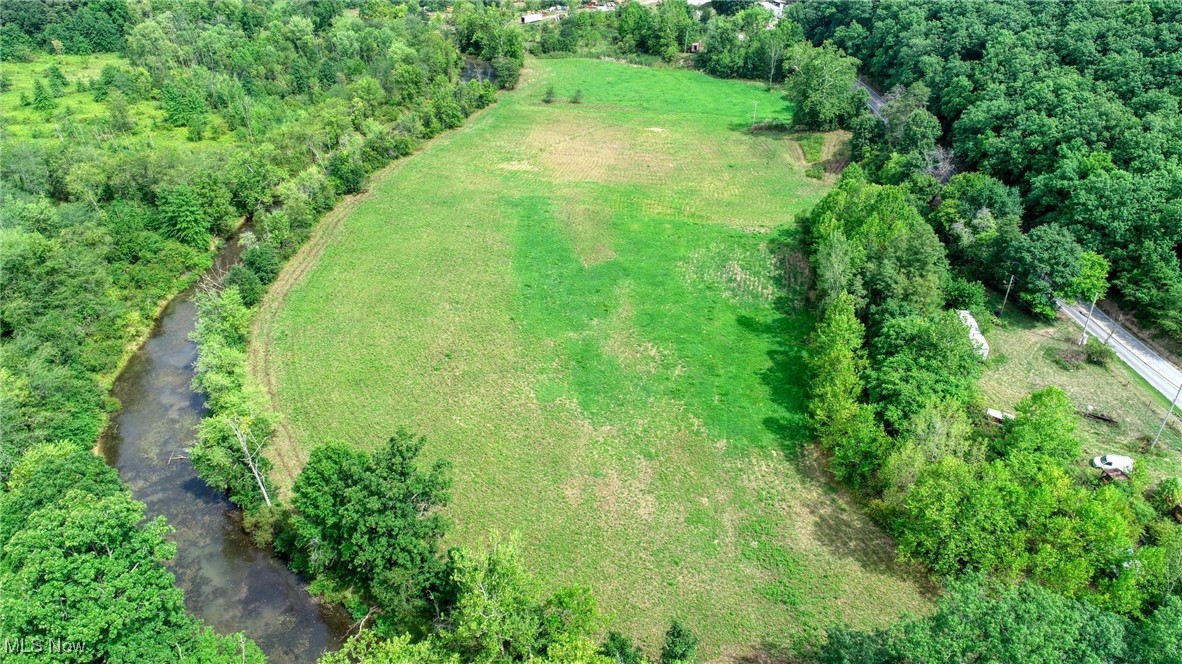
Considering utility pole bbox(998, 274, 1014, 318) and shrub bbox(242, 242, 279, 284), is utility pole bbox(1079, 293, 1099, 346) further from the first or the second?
shrub bbox(242, 242, 279, 284)

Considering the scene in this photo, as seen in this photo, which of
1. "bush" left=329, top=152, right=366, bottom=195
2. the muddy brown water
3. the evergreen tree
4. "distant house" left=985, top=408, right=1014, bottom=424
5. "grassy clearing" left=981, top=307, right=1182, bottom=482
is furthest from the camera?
"bush" left=329, top=152, right=366, bottom=195

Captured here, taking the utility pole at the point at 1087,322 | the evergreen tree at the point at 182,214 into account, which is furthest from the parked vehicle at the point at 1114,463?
the evergreen tree at the point at 182,214

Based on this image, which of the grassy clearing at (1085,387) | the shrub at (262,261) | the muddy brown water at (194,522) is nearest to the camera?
the muddy brown water at (194,522)

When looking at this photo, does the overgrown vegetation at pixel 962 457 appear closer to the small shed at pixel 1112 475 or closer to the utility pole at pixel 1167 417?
the small shed at pixel 1112 475

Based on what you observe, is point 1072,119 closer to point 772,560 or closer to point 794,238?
point 794,238

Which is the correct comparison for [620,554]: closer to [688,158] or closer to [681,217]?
[681,217]

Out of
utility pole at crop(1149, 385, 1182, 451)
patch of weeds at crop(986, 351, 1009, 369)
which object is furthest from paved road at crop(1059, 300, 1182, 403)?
patch of weeds at crop(986, 351, 1009, 369)

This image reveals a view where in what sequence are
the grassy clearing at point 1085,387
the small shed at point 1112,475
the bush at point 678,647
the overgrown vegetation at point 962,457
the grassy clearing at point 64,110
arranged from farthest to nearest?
the grassy clearing at point 64,110 → the grassy clearing at point 1085,387 → the small shed at point 1112,475 → the bush at point 678,647 → the overgrown vegetation at point 962,457
